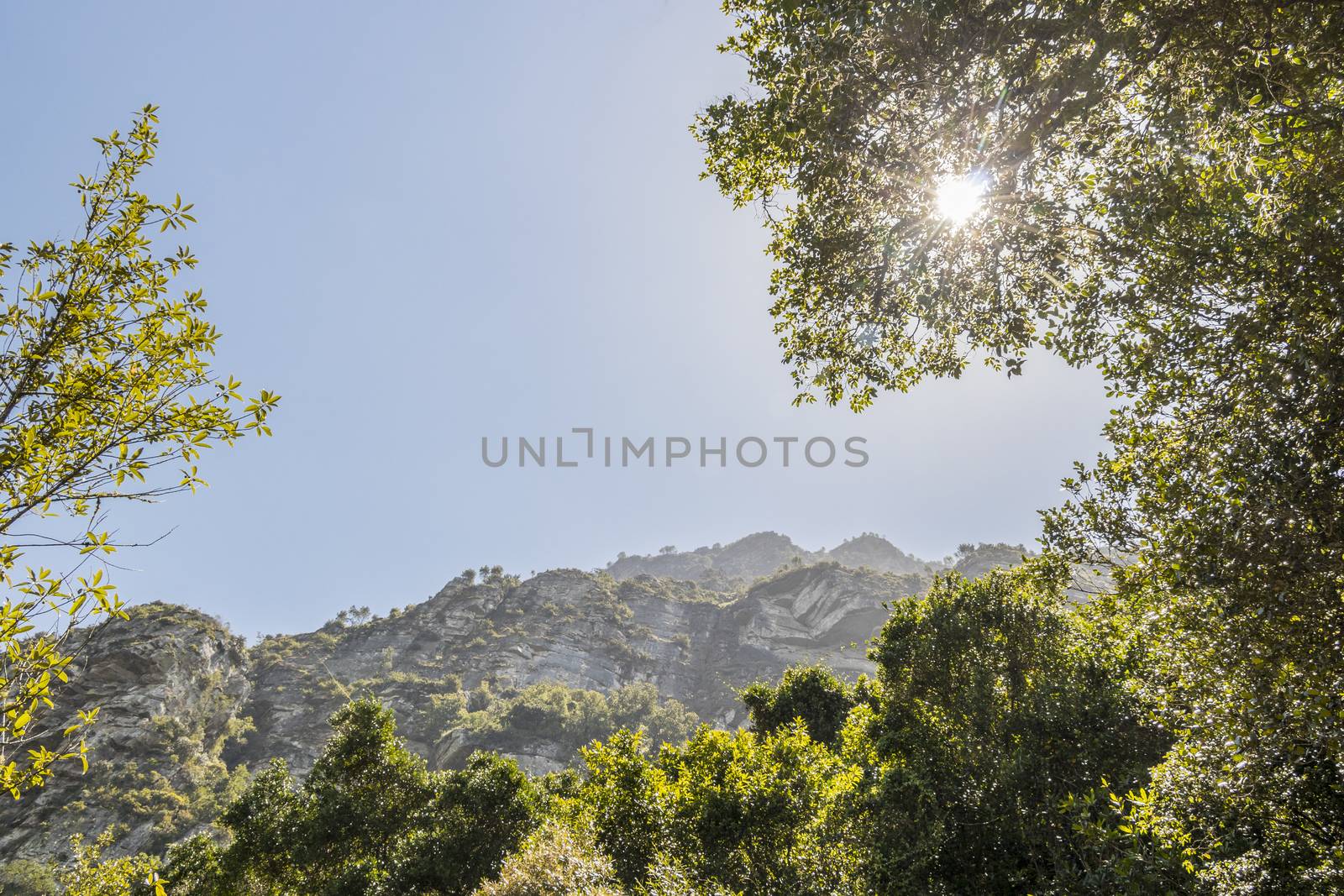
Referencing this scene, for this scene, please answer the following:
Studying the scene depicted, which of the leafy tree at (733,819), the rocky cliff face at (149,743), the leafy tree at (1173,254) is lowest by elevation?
the rocky cliff face at (149,743)

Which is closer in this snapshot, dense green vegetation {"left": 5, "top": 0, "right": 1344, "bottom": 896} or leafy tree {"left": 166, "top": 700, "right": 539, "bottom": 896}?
dense green vegetation {"left": 5, "top": 0, "right": 1344, "bottom": 896}

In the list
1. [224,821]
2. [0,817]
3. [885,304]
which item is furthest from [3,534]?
[0,817]

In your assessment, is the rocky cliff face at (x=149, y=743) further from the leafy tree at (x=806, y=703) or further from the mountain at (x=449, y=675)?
the leafy tree at (x=806, y=703)

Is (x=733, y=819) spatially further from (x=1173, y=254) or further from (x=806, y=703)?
(x=806, y=703)

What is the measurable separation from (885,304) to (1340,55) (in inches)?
237

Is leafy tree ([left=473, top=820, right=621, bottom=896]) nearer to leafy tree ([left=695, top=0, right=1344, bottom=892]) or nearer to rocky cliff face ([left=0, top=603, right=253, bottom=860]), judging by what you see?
leafy tree ([left=695, top=0, right=1344, bottom=892])

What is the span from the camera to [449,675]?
294 feet

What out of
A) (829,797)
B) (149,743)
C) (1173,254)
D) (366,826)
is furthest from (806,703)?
(149,743)

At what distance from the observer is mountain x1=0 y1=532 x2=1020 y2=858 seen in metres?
49.8

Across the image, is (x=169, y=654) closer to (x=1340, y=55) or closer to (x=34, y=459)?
(x=34, y=459)

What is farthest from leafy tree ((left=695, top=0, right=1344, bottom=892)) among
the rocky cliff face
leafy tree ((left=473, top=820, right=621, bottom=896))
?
the rocky cliff face

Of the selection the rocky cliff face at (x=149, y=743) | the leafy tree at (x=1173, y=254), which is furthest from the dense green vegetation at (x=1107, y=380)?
the rocky cliff face at (x=149, y=743)

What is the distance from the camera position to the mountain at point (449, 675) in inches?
1959

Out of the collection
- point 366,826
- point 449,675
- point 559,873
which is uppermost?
point 559,873
